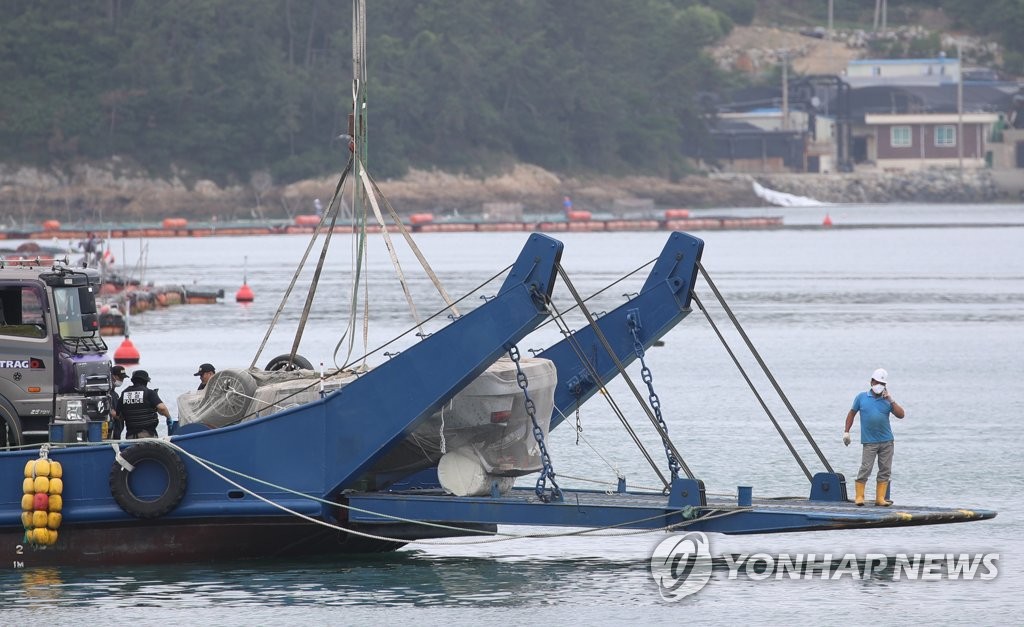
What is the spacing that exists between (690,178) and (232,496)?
163310mm

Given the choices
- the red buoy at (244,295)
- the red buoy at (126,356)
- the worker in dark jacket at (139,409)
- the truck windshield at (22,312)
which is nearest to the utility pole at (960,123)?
the red buoy at (244,295)

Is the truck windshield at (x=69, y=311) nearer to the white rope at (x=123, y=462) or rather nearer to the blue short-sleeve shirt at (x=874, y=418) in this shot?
the white rope at (x=123, y=462)

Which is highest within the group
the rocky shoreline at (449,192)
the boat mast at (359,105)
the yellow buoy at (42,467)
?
the rocky shoreline at (449,192)

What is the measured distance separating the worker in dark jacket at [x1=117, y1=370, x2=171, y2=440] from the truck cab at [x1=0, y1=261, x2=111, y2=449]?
0.36 m

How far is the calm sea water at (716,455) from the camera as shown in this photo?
18.4m

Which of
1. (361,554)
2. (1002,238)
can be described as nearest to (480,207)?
(1002,238)

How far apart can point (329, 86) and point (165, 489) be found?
140 metres

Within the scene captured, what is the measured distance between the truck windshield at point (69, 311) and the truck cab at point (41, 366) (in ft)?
0.03

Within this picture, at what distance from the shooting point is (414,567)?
20.2 meters

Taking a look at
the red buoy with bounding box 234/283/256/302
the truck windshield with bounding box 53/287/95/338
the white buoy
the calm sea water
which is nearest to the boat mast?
the white buoy

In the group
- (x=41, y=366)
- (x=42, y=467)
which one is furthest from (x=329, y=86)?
(x=42, y=467)

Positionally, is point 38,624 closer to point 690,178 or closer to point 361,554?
point 361,554

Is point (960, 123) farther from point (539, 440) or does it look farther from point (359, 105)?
point (539, 440)

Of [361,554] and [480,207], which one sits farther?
[480,207]
